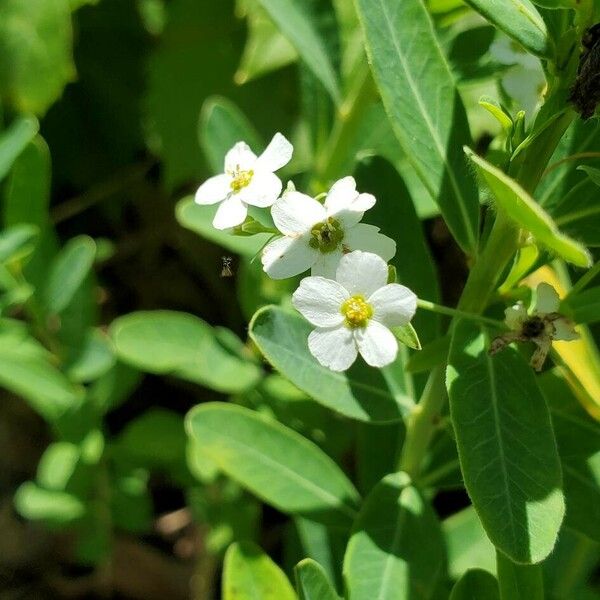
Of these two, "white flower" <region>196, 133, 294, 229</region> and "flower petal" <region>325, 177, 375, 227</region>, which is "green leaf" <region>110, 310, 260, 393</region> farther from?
"flower petal" <region>325, 177, 375, 227</region>

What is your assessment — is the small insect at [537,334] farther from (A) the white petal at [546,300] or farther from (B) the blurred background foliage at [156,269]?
(B) the blurred background foliage at [156,269]

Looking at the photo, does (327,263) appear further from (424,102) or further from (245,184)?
(424,102)

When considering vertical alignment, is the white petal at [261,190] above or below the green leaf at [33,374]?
above

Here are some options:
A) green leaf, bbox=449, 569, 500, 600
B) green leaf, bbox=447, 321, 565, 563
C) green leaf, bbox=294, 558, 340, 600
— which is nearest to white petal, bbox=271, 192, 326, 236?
green leaf, bbox=447, 321, 565, 563

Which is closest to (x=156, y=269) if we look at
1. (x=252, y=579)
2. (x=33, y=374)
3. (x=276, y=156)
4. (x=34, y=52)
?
(x=34, y=52)

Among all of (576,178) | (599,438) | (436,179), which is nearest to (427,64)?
(436,179)

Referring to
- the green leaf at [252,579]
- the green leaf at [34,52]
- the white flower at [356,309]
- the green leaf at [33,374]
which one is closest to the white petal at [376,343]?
the white flower at [356,309]
